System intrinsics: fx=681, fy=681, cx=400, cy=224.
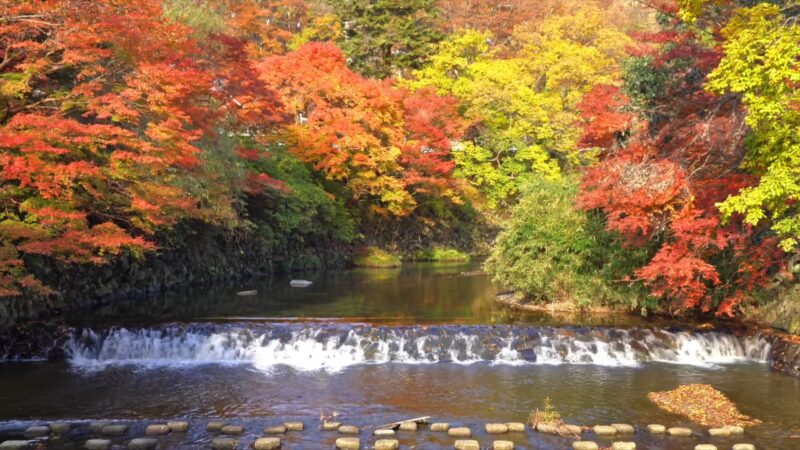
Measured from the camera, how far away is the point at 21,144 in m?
12.5

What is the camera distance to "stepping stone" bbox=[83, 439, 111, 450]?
861 cm

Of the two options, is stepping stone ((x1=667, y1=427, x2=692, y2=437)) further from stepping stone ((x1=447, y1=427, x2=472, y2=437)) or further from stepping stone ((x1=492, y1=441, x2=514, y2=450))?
stepping stone ((x1=447, y1=427, x2=472, y2=437))

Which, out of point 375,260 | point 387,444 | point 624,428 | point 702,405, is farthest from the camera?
point 375,260

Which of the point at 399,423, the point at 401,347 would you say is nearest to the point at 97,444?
the point at 399,423

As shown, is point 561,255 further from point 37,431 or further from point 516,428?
point 37,431

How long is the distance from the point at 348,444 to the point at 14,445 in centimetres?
419

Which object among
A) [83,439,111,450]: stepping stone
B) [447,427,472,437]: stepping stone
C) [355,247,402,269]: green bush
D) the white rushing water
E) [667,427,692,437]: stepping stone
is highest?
[355,247,402,269]: green bush

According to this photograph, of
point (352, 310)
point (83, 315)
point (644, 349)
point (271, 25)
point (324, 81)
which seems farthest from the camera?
point (271, 25)

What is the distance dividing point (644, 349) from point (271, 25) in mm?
35122

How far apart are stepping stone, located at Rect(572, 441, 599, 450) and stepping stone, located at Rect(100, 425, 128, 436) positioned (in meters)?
6.00

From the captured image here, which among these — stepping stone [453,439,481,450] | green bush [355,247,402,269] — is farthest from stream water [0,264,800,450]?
green bush [355,247,402,269]

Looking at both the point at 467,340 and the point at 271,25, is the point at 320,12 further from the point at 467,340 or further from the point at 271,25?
the point at 467,340

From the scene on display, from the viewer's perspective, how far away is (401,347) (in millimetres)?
13883

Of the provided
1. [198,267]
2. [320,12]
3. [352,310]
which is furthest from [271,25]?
[352,310]
